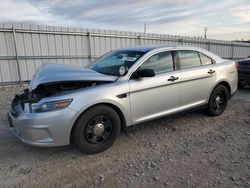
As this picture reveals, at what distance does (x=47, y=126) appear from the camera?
2818 mm

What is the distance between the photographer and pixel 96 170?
2.83m

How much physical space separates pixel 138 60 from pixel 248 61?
18.5 ft

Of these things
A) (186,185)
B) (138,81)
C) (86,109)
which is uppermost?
(138,81)

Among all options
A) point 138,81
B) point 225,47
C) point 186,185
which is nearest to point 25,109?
point 138,81

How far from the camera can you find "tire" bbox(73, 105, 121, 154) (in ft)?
9.89

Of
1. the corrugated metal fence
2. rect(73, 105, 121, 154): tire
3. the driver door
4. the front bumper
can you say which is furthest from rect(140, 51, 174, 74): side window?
the corrugated metal fence

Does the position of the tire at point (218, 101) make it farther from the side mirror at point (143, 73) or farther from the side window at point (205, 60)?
the side mirror at point (143, 73)

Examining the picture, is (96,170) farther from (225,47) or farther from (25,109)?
(225,47)

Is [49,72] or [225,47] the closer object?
[49,72]

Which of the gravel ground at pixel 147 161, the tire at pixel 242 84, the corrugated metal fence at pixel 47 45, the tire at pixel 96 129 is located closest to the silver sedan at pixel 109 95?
the tire at pixel 96 129

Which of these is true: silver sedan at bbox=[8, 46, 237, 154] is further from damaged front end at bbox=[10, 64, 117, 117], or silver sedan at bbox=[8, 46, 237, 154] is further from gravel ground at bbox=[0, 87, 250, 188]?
gravel ground at bbox=[0, 87, 250, 188]

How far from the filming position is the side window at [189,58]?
4141 millimetres

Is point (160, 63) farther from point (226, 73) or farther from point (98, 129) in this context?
point (226, 73)

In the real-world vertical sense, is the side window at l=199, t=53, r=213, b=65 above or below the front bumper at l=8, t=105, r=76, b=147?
above
